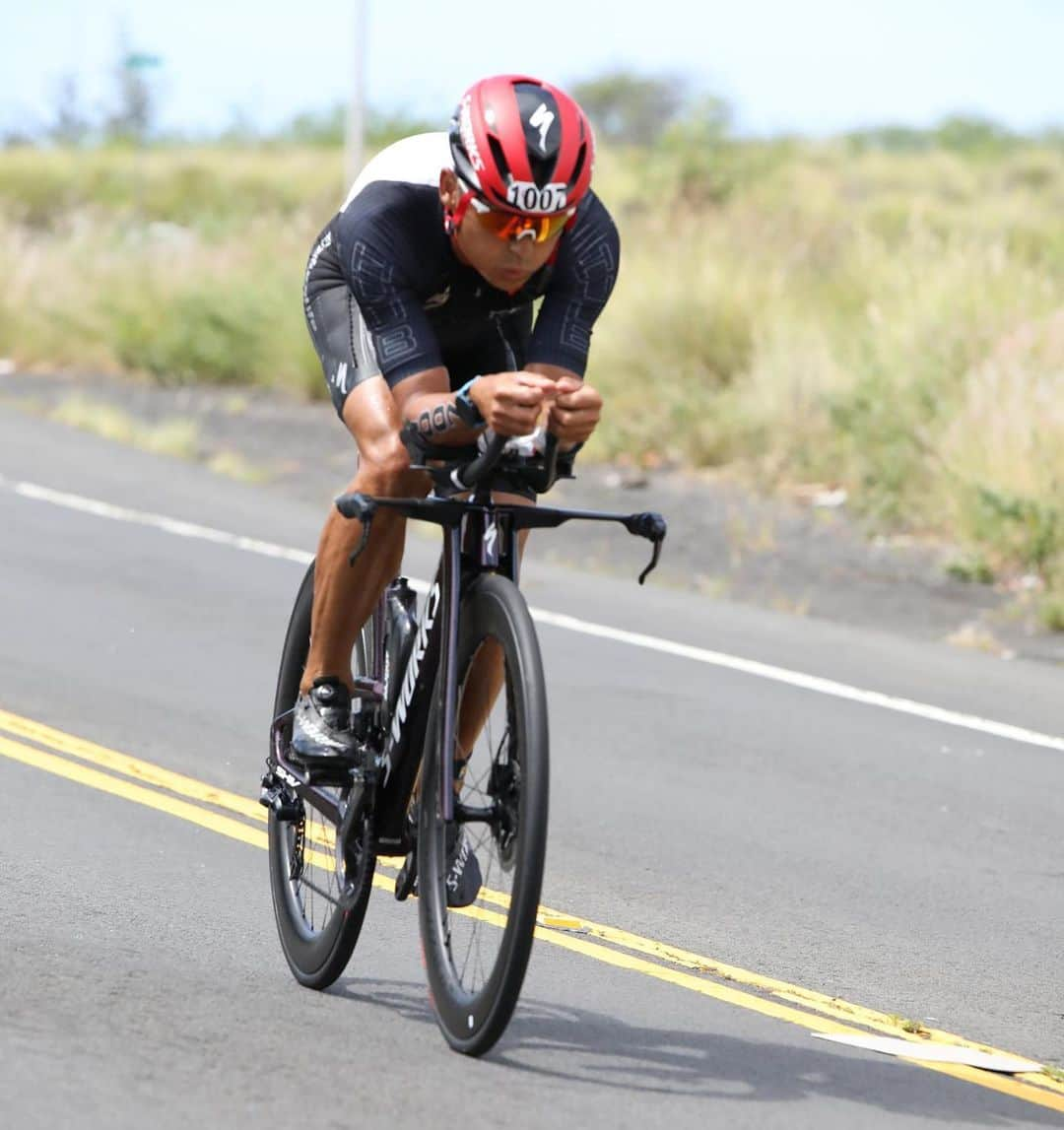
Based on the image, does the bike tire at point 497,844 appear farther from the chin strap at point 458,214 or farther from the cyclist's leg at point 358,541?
the chin strap at point 458,214

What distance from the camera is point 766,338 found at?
58.4ft

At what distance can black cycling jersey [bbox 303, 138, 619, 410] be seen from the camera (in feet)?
16.7

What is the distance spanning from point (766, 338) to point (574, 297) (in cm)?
1278

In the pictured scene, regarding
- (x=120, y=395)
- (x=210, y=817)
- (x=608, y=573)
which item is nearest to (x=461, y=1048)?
(x=210, y=817)

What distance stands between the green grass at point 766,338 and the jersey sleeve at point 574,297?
7.42m

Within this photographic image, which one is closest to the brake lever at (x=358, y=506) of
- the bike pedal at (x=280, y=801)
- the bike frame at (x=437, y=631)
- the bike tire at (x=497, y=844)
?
the bike frame at (x=437, y=631)

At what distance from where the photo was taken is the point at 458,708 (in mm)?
4883

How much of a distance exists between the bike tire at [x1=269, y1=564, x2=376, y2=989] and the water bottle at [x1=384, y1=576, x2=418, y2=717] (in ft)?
0.47

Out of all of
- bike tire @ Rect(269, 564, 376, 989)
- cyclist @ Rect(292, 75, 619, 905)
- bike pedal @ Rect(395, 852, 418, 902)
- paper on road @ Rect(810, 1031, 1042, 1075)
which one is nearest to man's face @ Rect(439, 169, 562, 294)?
cyclist @ Rect(292, 75, 619, 905)

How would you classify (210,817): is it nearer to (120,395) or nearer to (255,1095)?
(255,1095)

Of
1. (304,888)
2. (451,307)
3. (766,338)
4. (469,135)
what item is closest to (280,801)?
(304,888)

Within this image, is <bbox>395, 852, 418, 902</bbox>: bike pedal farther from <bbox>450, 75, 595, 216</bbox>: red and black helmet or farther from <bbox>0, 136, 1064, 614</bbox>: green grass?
<bbox>0, 136, 1064, 614</bbox>: green grass

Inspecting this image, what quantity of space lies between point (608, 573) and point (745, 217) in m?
8.28

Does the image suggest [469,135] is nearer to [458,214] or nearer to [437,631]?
[458,214]
